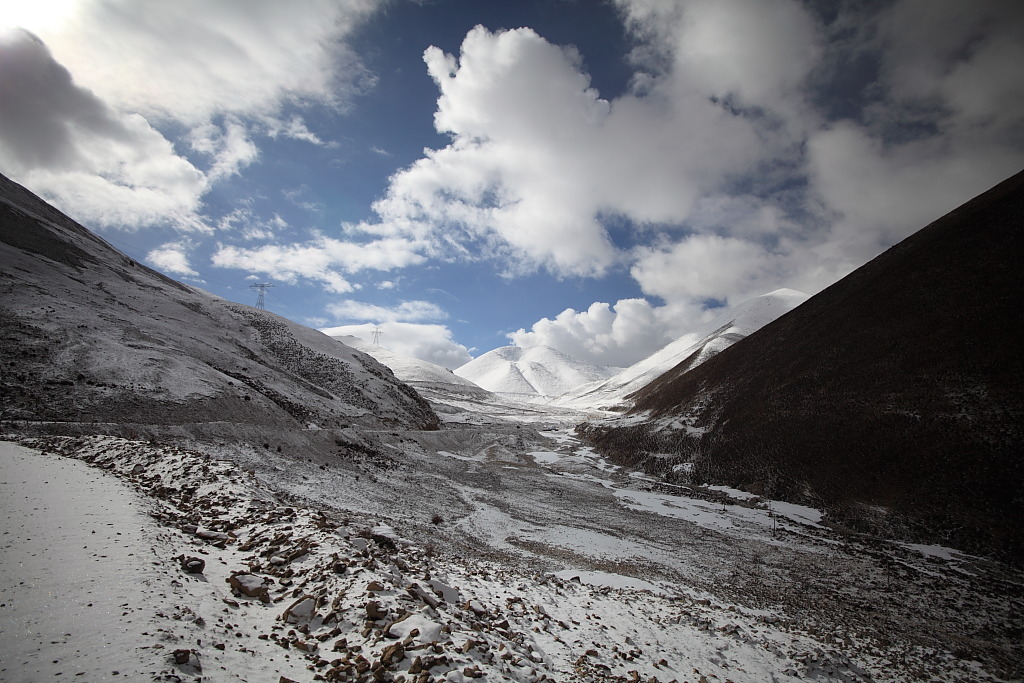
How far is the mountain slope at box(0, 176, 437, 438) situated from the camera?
84.0 feet

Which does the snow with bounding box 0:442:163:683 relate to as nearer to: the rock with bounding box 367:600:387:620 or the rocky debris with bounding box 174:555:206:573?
the rocky debris with bounding box 174:555:206:573

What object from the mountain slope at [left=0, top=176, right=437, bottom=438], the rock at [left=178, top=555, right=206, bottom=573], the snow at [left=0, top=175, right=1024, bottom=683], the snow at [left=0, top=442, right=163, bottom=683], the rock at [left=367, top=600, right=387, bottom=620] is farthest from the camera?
the mountain slope at [left=0, top=176, right=437, bottom=438]

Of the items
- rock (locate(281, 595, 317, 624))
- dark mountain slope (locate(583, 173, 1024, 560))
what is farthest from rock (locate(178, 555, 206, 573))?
dark mountain slope (locate(583, 173, 1024, 560))

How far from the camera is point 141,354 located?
31500mm

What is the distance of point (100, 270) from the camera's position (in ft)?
159

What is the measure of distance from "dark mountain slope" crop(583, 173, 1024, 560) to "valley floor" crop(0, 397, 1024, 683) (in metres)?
4.78

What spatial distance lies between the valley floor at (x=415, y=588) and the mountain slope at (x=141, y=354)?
332 inches

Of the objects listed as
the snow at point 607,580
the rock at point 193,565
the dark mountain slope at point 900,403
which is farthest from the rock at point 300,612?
the dark mountain slope at point 900,403

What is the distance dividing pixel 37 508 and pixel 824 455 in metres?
41.4

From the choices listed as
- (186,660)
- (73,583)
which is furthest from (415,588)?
(73,583)

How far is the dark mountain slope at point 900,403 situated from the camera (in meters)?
23.7

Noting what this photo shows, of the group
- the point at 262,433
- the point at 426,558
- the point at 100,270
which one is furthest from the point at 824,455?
the point at 100,270

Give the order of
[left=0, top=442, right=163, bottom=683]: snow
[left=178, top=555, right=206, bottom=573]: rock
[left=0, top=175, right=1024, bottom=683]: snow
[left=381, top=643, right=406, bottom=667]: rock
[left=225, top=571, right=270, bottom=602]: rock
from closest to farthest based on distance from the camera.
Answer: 1. [left=0, top=442, right=163, bottom=683]: snow
2. [left=381, top=643, right=406, bottom=667]: rock
3. [left=0, top=175, right=1024, bottom=683]: snow
4. [left=225, top=571, right=270, bottom=602]: rock
5. [left=178, top=555, right=206, bottom=573]: rock

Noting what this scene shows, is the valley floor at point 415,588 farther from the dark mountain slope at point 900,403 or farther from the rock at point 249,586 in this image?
the dark mountain slope at point 900,403
